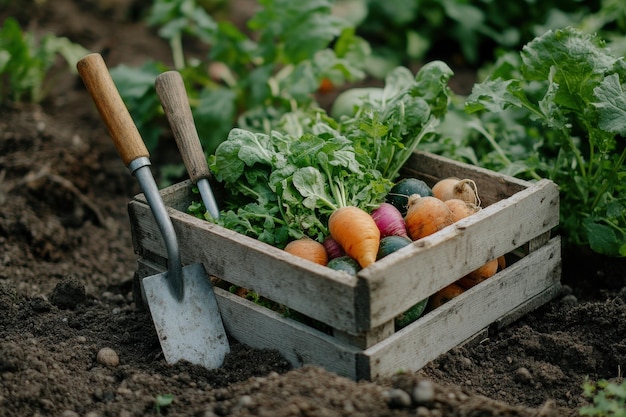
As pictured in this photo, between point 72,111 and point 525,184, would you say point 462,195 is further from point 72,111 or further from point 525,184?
point 72,111

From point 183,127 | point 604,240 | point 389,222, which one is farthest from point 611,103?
point 183,127

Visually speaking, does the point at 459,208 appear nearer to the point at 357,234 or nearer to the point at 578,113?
the point at 357,234

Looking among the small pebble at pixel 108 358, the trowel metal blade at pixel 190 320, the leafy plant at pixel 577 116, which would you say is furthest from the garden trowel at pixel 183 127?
the leafy plant at pixel 577 116

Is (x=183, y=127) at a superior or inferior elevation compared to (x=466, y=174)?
superior

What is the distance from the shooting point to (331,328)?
306 centimetres

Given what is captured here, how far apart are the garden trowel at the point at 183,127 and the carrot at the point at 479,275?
1.17 meters

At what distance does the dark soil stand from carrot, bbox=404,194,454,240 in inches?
19.9

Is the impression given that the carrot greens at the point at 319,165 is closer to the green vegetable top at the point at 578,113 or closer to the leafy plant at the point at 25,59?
the green vegetable top at the point at 578,113

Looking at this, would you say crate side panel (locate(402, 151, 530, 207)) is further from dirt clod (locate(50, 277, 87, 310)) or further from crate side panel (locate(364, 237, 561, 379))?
dirt clod (locate(50, 277, 87, 310))

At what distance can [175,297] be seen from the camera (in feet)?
10.8

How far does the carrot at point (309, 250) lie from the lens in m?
3.15

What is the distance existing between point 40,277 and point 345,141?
71.6 inches

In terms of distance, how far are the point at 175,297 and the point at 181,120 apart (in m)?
0.85

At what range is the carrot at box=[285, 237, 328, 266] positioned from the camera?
315 cm
